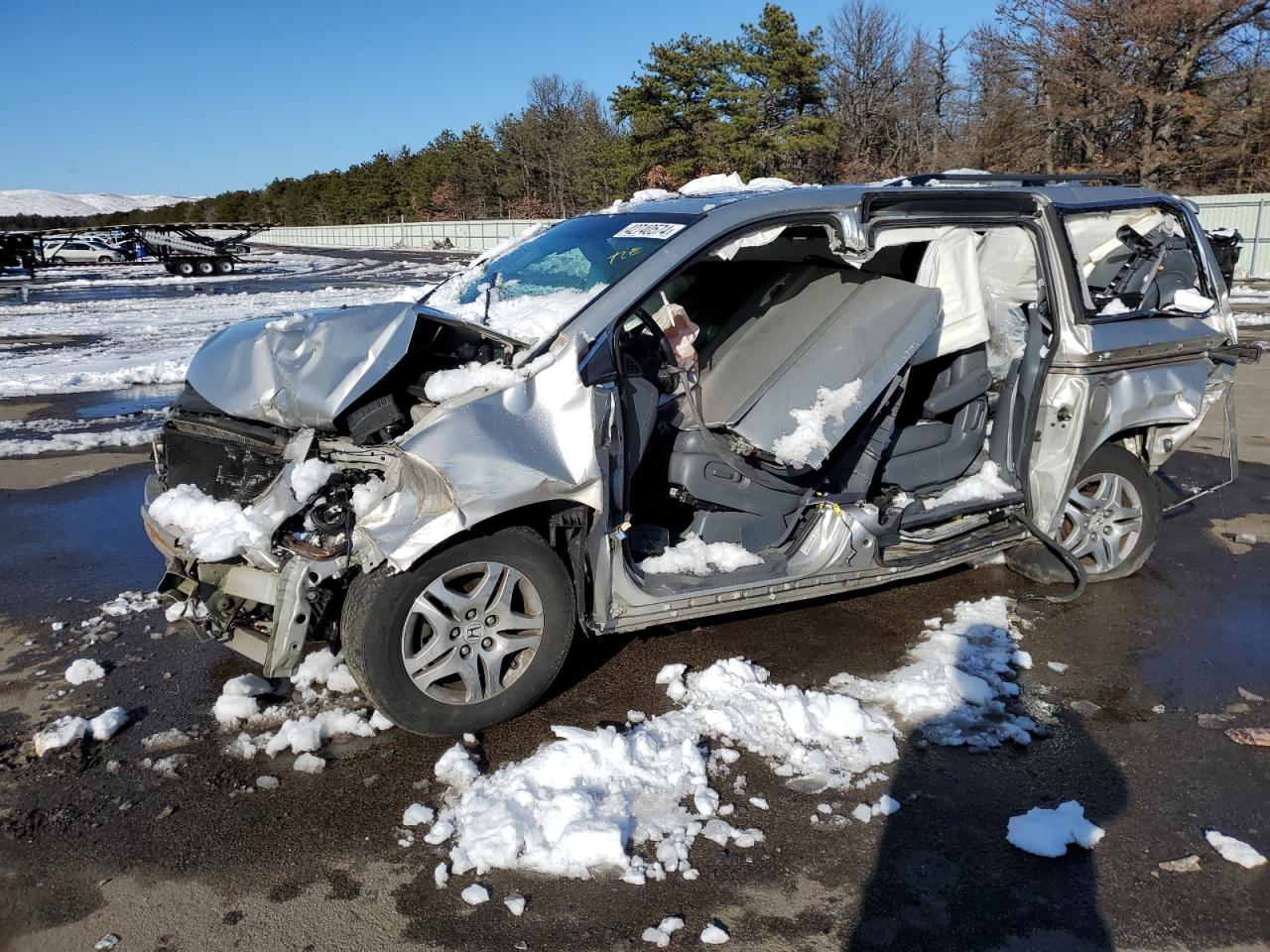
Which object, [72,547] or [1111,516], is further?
[72,547]

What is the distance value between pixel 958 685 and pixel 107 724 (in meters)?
3.41

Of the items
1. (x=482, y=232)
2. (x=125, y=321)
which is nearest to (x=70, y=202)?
(x=482, y=232)

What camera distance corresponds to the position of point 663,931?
8.51ft

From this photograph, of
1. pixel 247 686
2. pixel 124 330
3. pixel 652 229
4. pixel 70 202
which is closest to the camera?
pixel 247 686

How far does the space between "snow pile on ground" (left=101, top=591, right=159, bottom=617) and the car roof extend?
3.07 metres

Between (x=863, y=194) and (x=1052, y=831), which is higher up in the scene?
(x=863, y=194)

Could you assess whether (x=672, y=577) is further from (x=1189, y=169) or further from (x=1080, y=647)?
(x=1189, y=169)

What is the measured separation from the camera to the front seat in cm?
500

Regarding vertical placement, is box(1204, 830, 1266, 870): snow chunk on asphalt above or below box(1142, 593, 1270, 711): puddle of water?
above

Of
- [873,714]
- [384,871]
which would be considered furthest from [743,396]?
[384,871]

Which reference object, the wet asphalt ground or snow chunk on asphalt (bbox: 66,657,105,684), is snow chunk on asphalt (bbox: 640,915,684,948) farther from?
snow chunk on asphalt (bbox: 66,657,105,684)

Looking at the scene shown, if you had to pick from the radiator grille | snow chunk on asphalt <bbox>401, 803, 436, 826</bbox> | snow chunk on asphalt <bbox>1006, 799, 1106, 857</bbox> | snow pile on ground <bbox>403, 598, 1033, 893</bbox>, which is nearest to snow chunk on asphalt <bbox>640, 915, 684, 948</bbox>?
snow pile on ground <bbox>403, 598, 1033, 893</bbox>

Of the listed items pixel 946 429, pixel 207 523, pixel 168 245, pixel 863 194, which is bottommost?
pixel 946 429

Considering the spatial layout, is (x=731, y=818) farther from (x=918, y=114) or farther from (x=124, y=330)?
(x=918, y=114)
